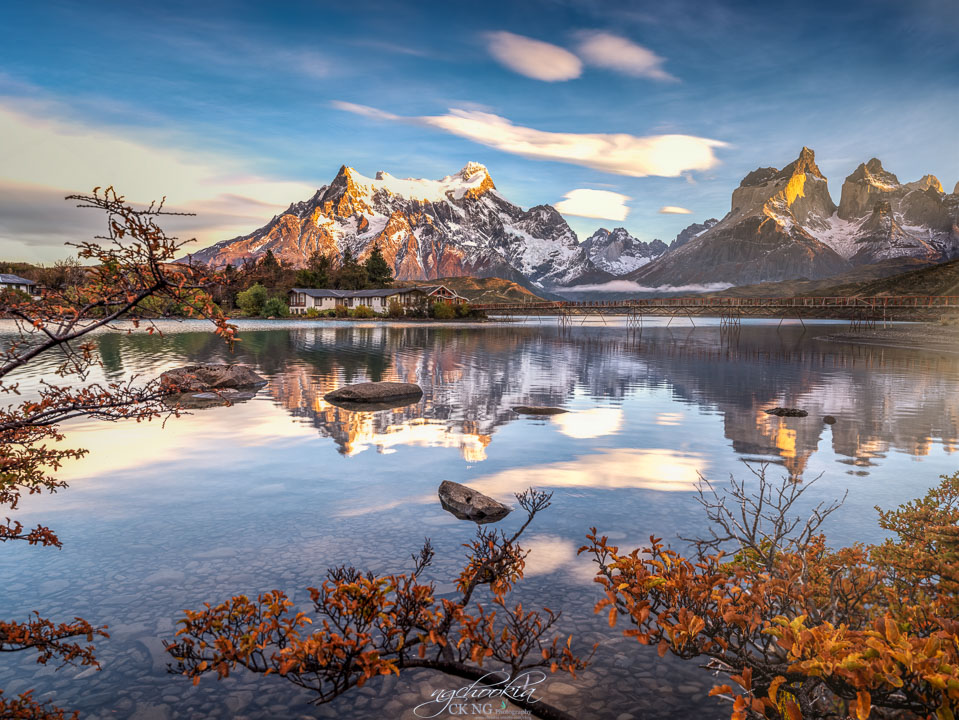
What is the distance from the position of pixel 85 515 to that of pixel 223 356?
156 ft

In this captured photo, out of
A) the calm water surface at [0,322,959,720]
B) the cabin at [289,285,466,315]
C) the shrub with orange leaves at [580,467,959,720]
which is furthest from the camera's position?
the cabin at [289,285,466,315]

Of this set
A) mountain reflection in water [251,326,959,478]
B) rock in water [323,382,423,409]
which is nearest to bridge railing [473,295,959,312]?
mountain reflection in water [251,326,959,478]

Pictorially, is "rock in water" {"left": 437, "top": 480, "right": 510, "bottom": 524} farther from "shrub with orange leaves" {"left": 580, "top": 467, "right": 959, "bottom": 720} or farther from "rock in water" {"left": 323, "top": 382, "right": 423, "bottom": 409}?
"rock in water" {"left": 323, "top": 382, "right": 423, "bottom": 409}

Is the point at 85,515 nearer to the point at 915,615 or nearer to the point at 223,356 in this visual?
the point at 915,615

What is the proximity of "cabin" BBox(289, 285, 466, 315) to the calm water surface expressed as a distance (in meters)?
122

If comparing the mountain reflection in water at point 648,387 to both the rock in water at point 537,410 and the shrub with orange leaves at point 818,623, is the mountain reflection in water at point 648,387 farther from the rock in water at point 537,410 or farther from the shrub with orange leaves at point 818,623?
the shrub with orange leaves at point 818,623

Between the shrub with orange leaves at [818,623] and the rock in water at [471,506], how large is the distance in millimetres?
6627

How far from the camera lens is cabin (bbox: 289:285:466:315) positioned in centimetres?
16175

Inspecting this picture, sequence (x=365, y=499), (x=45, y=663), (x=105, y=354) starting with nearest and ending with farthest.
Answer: (x=45, y=663) < (x=365, y=499) < (x=105, y=354)

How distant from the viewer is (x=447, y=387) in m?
41.2

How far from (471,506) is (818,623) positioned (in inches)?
392

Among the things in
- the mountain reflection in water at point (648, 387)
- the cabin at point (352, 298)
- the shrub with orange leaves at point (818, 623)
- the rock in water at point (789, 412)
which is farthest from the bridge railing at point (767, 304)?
the shrub with orange leaves at point (818, 623)

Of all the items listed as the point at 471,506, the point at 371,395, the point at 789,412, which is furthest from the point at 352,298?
the point at 471,506

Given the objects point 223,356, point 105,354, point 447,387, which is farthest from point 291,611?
point 105,354
